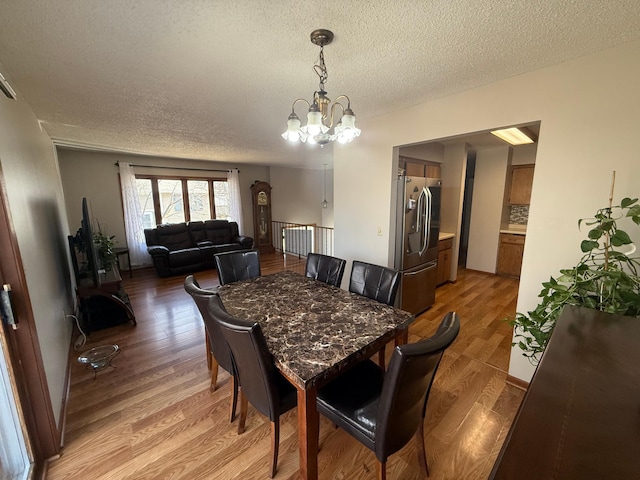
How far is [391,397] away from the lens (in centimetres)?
110

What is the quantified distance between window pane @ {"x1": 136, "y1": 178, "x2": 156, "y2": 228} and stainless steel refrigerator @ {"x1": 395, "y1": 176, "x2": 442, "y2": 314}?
5.37m

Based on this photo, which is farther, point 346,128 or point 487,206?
point 487,206

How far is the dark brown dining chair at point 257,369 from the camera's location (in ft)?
4.09

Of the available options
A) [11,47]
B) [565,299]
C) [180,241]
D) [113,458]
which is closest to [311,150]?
[180,241]

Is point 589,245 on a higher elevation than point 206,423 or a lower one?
higher

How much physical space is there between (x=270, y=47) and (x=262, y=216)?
5.83 m

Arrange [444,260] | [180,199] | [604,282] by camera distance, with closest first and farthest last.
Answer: [604,282]
[444,260]
[180,199]

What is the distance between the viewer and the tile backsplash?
5.18 metres

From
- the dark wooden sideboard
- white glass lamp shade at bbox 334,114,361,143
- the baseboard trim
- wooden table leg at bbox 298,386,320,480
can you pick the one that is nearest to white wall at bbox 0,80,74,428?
wooden table leg at bbox 298,386,320,480

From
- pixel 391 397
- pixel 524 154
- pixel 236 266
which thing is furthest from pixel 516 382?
pixel 524 154

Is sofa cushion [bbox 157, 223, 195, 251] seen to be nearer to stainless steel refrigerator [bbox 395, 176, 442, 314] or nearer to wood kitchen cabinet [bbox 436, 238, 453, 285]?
stainless steel refrigerator [bbox 395, 176, 442, 314]

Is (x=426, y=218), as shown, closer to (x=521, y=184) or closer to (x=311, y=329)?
(x=311, y=329)

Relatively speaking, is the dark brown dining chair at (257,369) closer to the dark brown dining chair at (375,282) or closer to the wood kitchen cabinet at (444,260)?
the dark brown dining chair at (375,282)

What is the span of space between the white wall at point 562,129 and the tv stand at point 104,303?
3838 millimetres
